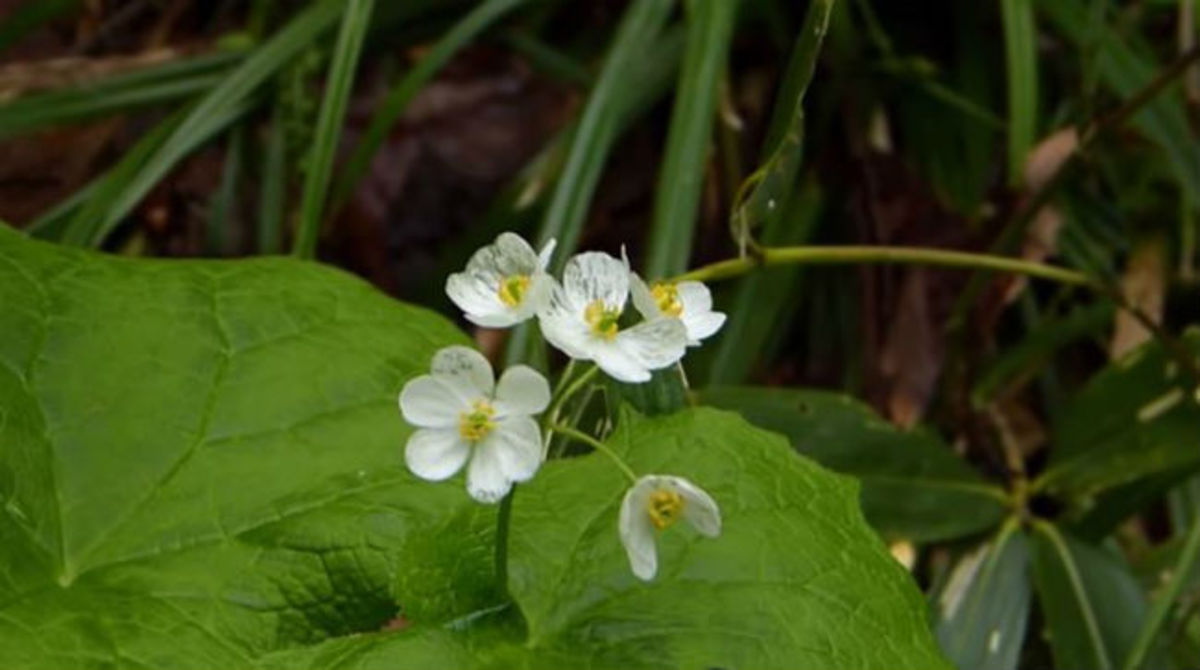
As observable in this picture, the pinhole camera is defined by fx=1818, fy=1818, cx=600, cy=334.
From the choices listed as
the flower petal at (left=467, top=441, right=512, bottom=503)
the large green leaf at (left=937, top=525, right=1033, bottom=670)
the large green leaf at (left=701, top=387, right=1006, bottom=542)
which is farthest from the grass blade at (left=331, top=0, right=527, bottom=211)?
the flower petal at (left=467, top=441, right=512, bottom=503)

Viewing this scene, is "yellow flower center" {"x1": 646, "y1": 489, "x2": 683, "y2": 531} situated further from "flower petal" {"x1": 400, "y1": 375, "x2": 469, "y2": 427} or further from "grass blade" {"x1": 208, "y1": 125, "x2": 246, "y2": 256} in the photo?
"grass blade" {"x1": 208, "y1": 125, "x2": 246, "y2": 256}

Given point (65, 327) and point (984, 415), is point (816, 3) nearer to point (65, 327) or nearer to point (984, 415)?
point (65, 327)

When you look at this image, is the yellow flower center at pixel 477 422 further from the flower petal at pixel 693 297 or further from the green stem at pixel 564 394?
the flower petal at pixel 693 297

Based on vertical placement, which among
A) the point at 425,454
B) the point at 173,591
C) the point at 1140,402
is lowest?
the point at 173,591

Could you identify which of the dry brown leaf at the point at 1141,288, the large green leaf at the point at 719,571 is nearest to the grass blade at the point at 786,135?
the large green leaf at the point at 719,571

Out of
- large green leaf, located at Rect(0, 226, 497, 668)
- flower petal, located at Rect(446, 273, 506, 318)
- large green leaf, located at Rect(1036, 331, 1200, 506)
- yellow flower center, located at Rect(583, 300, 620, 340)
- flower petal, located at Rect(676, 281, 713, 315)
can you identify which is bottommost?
large green leaf, located at Rect(0, 226, 497, 668)

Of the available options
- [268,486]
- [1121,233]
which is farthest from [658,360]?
[1121,233]

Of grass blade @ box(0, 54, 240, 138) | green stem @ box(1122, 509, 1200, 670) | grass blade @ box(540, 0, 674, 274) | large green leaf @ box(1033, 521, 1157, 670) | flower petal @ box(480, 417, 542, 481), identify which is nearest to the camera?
flower petal @ box(480, 417, 542, 481)
